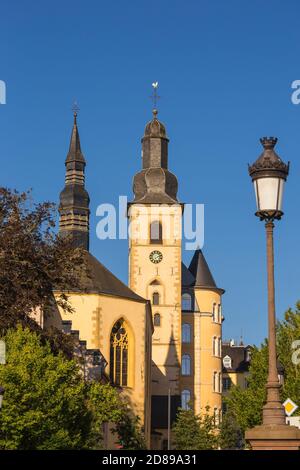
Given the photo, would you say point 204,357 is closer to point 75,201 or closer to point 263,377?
point 75,201

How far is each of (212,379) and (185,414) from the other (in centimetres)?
2177

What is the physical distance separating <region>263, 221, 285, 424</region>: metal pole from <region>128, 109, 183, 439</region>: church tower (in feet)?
236

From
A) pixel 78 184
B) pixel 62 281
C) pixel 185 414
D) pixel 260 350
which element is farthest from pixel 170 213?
pixel 62 281

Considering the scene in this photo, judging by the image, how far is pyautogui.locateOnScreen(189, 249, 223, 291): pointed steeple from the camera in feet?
298

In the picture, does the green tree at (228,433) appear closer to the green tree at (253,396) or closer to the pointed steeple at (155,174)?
the green tree at (253,396)

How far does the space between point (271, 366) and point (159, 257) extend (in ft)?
241

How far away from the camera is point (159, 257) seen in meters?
85.1

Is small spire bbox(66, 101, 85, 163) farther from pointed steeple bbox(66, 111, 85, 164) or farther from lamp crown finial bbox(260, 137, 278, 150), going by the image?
lamp crown finial bbox(260, 137, 278, 150)

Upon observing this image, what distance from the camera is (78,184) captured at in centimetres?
7538

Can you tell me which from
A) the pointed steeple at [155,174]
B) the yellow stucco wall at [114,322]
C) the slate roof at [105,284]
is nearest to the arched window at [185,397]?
the pointed steeple at [155,174]

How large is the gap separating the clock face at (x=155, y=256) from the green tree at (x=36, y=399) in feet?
167

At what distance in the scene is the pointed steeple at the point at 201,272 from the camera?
9075 cm

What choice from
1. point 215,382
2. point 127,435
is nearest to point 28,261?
point 127,435
